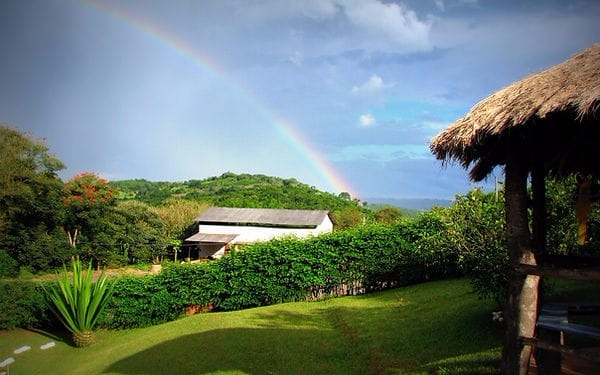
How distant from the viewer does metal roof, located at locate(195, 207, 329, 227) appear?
3728 centimetres

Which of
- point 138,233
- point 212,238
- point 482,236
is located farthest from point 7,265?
point 482,236

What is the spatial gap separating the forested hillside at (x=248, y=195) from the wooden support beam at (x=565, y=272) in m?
35.5

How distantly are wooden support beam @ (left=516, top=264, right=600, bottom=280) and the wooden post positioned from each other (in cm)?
15

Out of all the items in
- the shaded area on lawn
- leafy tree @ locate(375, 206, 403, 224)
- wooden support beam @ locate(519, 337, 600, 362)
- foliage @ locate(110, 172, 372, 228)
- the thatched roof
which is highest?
foliage @ locate(110, 172, 372, 228)

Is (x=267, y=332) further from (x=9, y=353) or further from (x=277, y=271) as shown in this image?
(x=9, y=353)

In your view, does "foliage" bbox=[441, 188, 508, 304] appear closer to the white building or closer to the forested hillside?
the white building

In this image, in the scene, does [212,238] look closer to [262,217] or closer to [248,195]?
[262,217]

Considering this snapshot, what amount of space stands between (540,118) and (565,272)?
144 centimetres

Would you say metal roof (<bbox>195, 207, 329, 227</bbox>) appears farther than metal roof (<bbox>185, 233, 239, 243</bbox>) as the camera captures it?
Yes

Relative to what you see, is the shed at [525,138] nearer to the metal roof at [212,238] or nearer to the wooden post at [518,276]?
the wooden post at [518,276]

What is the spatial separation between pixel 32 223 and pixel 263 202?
24356 millimetres

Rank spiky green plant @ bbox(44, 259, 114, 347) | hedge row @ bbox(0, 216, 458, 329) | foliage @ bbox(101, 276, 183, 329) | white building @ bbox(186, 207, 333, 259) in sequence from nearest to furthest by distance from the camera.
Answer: spiky green plant @ bbox(44, 259, 114, 347) < foliage @ bbox(101, 276, 183, 329) < hedge row @ bbox(0, 216, 458, 329) < white building @ bbox(186, 207, 333, 259)

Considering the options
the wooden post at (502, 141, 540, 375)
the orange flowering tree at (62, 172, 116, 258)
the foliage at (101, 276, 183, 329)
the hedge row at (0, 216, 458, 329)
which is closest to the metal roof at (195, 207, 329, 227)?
the orange flowering tree at (62, 172, 116, 258)

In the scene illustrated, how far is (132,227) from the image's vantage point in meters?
34.1
